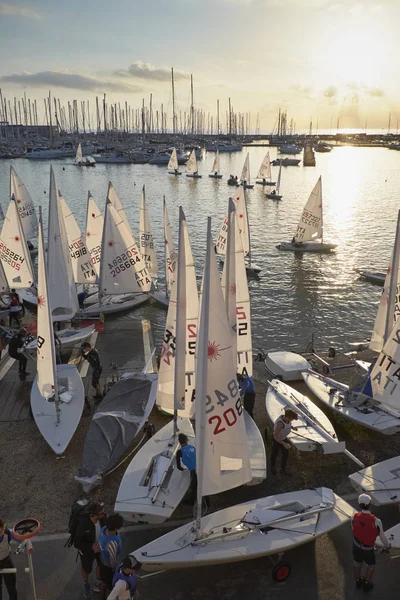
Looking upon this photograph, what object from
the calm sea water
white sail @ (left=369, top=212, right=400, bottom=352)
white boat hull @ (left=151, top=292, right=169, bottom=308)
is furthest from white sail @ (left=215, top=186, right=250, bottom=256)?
white sail @ (left=369, top=212, right=400, bottom=352)

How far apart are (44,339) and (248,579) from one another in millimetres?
7528

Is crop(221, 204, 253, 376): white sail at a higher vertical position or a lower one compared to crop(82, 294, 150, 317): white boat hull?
higher

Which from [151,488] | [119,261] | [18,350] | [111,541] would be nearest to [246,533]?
[151,488]

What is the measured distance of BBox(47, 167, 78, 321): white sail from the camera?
62.6ft

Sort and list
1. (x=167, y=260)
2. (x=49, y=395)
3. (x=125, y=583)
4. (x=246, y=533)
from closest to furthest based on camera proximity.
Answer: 1. (x=125, y=583)
2. (x=246, y=533)
3. (x=49, y=395)
4. (x=167, y=260)

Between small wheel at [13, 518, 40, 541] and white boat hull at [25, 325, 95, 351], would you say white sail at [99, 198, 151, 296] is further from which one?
small wheel at [13, 518, 40, 541]

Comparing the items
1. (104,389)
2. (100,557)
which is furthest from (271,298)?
(100,557)

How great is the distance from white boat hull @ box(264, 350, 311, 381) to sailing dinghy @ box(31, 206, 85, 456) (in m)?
6.27

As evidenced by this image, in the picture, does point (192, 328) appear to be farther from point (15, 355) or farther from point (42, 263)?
point (15, 355)

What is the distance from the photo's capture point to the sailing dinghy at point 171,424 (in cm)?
916

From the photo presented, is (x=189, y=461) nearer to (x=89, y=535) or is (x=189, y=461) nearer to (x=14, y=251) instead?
(x=89, y=535)

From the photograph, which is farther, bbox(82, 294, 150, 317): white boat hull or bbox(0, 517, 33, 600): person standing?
bbox(82, 294, 150, 317): white boat hull

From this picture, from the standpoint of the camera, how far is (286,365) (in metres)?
15.5

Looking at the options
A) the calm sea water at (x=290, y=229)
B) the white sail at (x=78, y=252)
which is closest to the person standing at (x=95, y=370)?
the calm sea water at (x=290, y=229)
